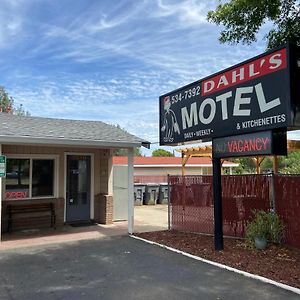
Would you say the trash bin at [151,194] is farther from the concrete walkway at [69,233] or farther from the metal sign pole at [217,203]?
the metal sign pole at [217,203]

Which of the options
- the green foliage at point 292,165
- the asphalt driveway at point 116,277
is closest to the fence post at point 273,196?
the asphalt driveway at point 116,277

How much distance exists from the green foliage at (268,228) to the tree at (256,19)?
3665mm

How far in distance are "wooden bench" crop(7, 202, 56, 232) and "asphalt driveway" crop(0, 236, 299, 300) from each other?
8.25 ft

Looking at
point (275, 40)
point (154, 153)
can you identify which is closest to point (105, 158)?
point (275, 40)

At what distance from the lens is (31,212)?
11328 mm

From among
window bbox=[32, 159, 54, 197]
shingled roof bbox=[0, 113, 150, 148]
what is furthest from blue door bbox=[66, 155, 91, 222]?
shingled roof bbox=[0, 113, 150, 148]

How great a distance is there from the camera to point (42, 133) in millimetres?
9664

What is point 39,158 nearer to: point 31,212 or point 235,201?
point 31,212

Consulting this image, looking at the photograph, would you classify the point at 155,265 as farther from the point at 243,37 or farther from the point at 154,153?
the point at 154,153

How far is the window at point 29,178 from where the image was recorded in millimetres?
11367

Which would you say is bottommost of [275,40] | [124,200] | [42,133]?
[124,200]

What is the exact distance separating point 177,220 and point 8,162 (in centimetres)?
541

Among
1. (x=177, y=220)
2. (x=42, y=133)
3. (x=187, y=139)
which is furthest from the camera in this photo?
(x=177, y=220)

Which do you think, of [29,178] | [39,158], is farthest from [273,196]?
[29,178]
